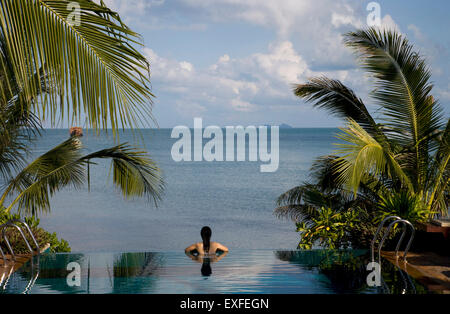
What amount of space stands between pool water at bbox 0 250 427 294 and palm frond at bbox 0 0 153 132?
4217 mm

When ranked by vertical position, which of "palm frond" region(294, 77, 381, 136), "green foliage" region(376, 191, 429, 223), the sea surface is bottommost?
the sea surface

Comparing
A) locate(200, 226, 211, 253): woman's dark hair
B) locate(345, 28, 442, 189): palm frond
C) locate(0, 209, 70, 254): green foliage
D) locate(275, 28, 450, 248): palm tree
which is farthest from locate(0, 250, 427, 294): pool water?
locate(345, 28, 442, 189): palm frond

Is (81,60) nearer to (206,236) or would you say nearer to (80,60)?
(80,60)

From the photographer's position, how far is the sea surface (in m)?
19.8

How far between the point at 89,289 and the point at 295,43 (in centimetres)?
4819

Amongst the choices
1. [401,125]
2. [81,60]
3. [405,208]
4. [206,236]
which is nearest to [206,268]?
[206,236]

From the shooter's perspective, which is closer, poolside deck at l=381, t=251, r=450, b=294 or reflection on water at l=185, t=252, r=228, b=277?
poolside deck at l=381, t=251, r=450, b=294

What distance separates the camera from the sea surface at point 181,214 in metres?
19.8

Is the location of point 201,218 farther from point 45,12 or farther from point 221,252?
point 45,12

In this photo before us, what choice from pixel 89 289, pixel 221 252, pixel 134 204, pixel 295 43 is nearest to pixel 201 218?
pixel 134 204

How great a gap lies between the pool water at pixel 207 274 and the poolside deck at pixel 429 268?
0.50 feet

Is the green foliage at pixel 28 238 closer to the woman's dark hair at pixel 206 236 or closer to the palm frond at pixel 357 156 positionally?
the woman's dark hair at pixel 206 236

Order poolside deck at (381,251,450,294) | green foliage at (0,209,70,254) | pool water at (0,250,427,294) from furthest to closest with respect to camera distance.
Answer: green foliage at (0,209,70,254) < pool water at (0,250,427,294) < poolside deck at (381,251,450,294)

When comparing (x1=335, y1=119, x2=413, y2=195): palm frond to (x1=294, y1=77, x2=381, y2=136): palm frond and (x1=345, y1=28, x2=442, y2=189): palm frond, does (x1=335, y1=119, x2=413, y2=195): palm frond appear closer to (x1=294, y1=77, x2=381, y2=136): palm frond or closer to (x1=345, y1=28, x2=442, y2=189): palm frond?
(x1=345, y1=28, x2=442, y2=189): palm frond
